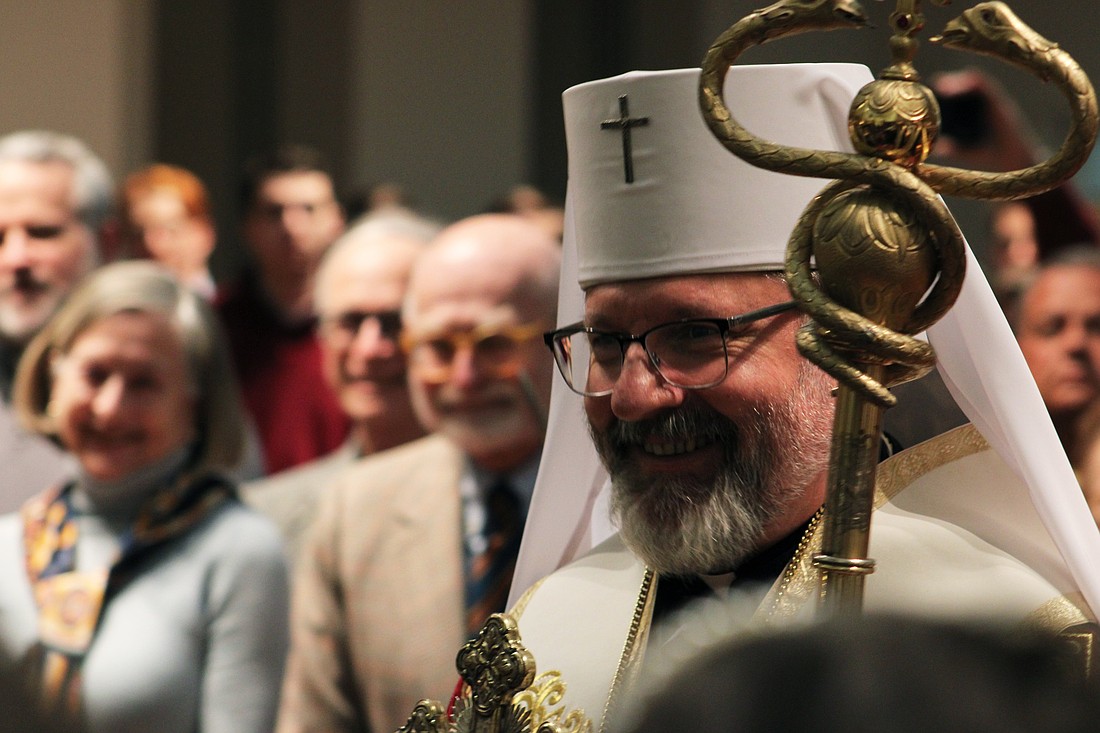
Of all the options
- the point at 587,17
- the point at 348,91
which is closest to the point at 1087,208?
the point at 587,17

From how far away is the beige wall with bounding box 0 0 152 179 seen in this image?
9.76 m

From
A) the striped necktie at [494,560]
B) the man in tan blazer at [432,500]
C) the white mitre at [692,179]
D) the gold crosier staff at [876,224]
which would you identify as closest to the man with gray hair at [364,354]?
the man in tan blazer at [432,500]

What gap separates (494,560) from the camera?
4.73m

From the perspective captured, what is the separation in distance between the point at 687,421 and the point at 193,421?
264cm

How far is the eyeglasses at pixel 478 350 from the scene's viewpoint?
4945 mm

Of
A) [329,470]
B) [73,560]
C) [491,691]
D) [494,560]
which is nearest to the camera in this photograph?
[491,691]

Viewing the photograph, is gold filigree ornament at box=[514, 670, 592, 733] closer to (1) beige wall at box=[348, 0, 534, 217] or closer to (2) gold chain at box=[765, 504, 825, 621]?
(2) gold chain at box=[765, 504, 825, 621]

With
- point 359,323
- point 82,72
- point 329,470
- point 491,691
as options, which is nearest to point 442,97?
point 82,72

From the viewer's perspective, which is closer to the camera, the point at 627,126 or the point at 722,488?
the point at 722,488

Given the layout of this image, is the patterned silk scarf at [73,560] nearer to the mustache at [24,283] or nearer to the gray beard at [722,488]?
the mustache at [24,283]

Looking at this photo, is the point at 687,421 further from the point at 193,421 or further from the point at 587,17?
the point at 587,17

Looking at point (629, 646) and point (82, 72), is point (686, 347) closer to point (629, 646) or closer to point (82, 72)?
point (629, 646)

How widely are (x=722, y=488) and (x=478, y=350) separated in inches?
88.5

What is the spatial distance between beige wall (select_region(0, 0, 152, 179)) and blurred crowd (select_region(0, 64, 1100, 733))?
14.1 feet
